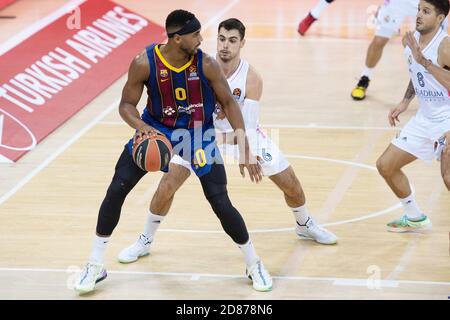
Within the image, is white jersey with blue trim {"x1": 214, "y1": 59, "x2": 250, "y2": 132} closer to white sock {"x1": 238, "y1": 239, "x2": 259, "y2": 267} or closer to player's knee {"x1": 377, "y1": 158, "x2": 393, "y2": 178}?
white sock {"x1": 238, "y1": 239, "x2": 259, "y2": 267}

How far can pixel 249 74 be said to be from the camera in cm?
773

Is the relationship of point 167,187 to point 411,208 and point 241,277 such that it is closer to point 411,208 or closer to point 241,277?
point 241,277

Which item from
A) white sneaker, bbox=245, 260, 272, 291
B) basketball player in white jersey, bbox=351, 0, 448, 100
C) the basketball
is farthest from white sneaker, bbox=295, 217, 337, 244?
basketball player in white jersey, bbox=351, 0, 448, 100

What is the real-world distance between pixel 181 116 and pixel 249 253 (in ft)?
3.69

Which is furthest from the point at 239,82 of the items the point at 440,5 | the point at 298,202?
the point at 440,5

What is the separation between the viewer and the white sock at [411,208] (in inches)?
326

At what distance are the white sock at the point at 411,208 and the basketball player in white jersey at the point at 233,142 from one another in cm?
95

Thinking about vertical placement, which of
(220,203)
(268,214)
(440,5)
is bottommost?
(268,214)

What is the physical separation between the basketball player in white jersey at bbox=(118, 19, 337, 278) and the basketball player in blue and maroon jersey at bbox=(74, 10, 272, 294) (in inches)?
21.8

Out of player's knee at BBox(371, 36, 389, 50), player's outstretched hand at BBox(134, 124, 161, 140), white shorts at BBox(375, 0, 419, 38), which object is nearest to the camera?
player's outstretched hand at BBox(134, 124, 161, 140)

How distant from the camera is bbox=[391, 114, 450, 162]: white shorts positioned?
A: 794cm

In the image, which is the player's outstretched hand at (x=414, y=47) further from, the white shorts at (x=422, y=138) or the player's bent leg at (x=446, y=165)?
the player's bent leg at (x=446, y=165)

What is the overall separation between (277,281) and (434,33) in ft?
7.57

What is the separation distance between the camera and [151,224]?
7.84m
